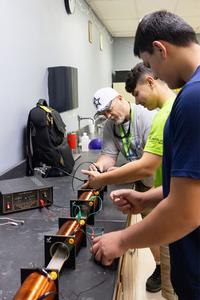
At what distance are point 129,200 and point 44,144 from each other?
94 centimetres

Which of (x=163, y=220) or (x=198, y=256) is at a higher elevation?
(x=163, y=220)

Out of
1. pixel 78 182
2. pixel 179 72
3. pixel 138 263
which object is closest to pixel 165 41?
pixel 179 72

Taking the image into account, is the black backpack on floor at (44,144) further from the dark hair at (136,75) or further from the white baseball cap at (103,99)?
the dark hair at (136,75)

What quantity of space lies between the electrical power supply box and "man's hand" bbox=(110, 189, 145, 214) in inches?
16.0

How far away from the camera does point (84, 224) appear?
1195 mm

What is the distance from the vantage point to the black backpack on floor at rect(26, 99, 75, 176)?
6.82ft

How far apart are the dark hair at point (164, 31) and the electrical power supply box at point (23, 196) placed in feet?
2.75

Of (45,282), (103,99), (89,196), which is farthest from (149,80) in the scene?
(45,282)

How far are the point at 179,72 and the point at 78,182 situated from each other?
1224 mm

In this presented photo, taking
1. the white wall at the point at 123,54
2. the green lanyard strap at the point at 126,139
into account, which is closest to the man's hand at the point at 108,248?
the green lanyard strap at the point at 126,139

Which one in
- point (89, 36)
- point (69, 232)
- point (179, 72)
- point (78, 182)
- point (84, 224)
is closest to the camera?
point (179, 72)

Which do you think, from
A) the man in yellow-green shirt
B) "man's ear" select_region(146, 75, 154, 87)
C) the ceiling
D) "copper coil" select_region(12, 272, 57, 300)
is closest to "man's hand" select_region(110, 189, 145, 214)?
the man in yellow-green shirt

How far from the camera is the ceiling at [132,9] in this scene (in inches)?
167

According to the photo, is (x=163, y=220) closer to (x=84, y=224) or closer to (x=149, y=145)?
(x=84, y=224)
